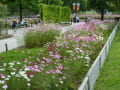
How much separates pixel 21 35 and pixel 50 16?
18.8 meters

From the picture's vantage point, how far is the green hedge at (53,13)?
94.3 feet

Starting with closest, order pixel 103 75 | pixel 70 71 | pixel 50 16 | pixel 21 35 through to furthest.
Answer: pixel 70 71
pixel 103 75
pixel 21 35
pixel 50 16

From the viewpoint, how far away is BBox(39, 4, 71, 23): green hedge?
Result: 2875 centimetres

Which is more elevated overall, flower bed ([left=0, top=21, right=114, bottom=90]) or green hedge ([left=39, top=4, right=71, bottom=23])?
flower bed ([left=0, top=21, right=114, bottom=90])

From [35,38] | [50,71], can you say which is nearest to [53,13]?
[35,38]

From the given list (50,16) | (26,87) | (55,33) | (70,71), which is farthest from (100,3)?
(26,87)

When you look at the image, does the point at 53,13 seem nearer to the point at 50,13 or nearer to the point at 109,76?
the point at 50,13

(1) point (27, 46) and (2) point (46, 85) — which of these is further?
(1) point (27, 46)

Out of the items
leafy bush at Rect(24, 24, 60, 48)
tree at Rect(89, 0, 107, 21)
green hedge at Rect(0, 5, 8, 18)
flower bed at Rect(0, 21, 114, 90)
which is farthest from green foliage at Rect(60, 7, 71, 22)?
flower bed at Rect(0, 21, 114, 90)

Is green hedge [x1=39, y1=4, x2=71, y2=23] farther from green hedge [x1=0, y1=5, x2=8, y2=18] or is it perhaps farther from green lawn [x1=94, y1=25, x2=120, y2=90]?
green lawn [x1=94, y1=25, x2=120, y2=90]

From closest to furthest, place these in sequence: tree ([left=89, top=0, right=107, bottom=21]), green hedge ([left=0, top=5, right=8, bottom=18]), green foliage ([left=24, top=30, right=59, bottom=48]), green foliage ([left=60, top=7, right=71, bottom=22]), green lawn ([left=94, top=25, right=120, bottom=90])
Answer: green lawn ([left=94, top=25, right=120, bottom=90]), green foliage ([left=24, top=30, right=59, bottom=48]), green hedge ([left=0, top=5, right=8, bottom=18]), tree ([left=89, top=0, right=107, bottom=21]), green foliage ([left=60, top=7, right=71, bottom=22])

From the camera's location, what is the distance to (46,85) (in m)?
3.88

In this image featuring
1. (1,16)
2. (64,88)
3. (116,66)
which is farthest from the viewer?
(1,16)

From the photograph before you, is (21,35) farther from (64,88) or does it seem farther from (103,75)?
(64,88)
